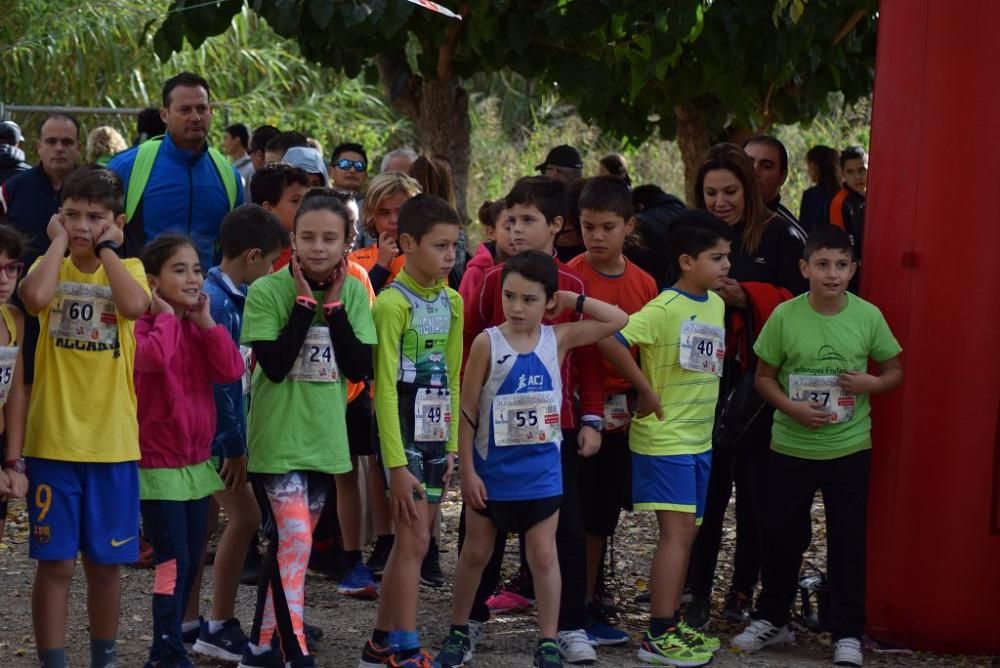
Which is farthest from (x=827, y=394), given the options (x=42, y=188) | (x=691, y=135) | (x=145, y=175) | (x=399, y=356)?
(x=691, y=135)

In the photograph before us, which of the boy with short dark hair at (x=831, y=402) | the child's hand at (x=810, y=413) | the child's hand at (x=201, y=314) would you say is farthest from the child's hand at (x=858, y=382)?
the child's hand at (x=201, y=314)

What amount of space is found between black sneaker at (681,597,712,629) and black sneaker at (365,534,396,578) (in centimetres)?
130

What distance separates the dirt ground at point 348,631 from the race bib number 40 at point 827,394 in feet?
3.03

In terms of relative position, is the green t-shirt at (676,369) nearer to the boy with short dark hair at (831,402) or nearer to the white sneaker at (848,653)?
the boy with short dark hair at (831,402)

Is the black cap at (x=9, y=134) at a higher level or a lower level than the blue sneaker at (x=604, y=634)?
higher

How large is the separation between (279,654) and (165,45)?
4155 mm

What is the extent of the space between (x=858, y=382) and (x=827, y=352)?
0.15m

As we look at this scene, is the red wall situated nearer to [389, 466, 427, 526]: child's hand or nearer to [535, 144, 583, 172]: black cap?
[389, 466, 427, 526]: child's hand

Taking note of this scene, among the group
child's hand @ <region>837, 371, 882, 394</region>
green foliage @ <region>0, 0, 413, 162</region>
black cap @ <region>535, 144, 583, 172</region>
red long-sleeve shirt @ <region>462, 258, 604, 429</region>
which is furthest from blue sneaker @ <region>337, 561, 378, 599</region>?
green foliage @ <region>0, 0, 413, 162</region>

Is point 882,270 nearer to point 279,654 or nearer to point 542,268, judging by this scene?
point 542,268

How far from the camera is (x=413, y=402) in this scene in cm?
514

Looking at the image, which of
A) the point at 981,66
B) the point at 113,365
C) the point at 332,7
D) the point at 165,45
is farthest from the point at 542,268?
the point at 165,45

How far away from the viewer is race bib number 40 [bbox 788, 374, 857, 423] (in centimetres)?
568

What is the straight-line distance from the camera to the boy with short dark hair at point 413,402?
16.6ft
